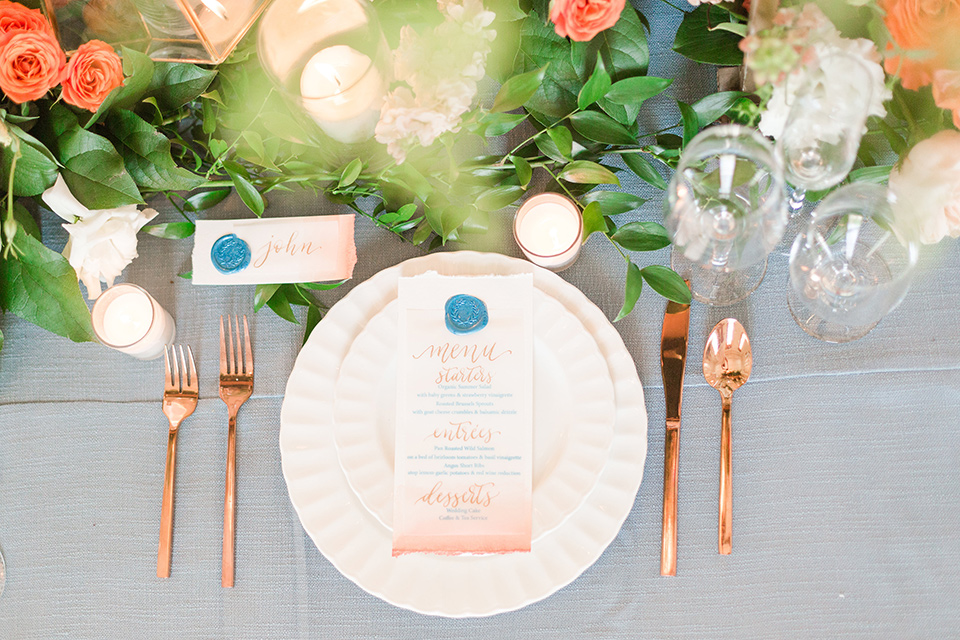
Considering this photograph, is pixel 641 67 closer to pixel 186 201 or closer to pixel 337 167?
A: pixel 337 167

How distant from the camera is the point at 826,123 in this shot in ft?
2.23

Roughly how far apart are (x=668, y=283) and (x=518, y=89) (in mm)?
304

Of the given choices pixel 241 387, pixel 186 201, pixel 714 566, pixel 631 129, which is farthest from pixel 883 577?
pixel 186 201

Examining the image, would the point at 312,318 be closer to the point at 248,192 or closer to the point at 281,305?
the point at 281,305

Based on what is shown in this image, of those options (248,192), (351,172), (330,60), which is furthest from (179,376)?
(330,60)

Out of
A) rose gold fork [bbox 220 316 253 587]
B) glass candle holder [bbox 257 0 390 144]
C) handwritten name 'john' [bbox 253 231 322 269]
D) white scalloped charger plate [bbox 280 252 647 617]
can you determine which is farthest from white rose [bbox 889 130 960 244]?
rose gold fork [bbox 220 316 253 587]

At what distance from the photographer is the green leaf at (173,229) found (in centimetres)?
88

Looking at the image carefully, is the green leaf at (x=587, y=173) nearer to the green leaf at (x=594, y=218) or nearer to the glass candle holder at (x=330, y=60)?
the green leaf at (x=594, y=218)

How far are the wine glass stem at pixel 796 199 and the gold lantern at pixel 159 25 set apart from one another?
704 mm

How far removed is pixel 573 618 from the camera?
78cm

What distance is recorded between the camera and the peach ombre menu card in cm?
76

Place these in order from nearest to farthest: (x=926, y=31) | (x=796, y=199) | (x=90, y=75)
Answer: (x=926, y=31) → (x=90, y=75) → (x=796, y=199)

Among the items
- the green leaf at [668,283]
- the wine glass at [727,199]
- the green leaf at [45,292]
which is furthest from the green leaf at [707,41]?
the green leaf at [45,292]

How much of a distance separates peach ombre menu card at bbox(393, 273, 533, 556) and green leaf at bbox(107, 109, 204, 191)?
33 centimetres
